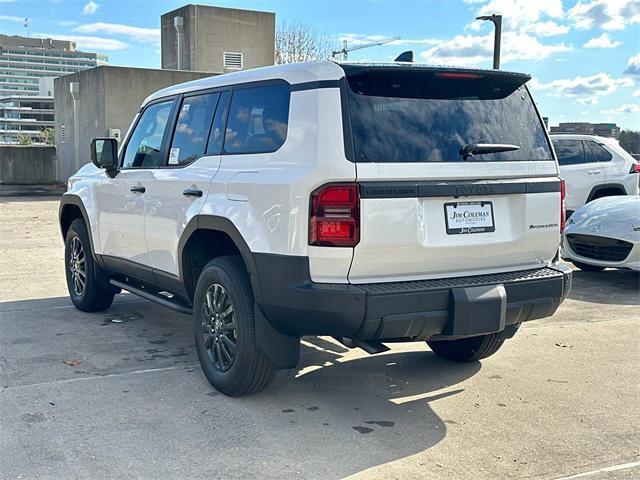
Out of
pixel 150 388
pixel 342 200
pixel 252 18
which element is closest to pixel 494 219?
pixel 342 200

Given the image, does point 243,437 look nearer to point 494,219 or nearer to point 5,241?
point 494,219

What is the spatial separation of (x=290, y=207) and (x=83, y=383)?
200 cm

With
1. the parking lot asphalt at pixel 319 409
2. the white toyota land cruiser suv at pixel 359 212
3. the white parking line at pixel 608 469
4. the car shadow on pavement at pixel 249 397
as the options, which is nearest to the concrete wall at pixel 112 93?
the parking lot asphalt at pixel 319 409

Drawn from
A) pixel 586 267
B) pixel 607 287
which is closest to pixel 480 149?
pixel 607 287

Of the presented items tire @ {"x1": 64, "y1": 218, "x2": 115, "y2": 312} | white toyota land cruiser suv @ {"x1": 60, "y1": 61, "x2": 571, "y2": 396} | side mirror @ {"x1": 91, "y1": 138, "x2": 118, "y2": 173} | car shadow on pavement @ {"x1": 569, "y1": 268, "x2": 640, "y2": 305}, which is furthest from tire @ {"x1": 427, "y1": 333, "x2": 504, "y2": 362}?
tire @ {"x1": 64, "y1": 218, "x2": 115, "y2": 312}

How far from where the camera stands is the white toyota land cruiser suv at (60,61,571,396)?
378 cm

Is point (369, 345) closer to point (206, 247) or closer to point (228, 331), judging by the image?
point (228, 331)

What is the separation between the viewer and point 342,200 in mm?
3732

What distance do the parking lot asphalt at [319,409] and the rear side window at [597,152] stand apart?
6.50 m

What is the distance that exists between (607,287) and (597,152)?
468 centimetres

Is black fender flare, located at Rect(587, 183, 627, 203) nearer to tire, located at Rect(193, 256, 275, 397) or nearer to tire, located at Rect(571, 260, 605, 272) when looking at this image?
tire, located at Rect(571, 260, 605, 272)

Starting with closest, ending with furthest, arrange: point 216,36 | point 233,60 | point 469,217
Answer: point 469,217
point 216,36
point 233,60

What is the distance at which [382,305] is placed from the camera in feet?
12.3

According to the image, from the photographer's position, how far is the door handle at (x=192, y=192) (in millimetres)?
4699
